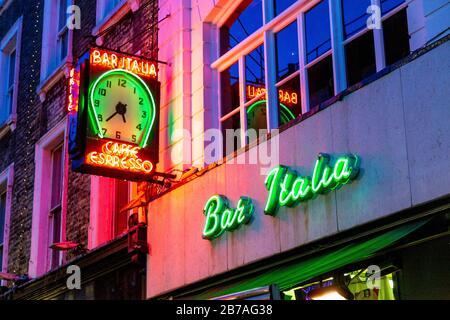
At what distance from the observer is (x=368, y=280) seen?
7.92 meters

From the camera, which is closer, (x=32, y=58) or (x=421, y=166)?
(x=421, y=166)

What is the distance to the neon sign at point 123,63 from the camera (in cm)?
1039

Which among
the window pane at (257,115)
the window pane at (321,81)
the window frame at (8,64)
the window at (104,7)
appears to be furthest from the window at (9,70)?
the window pane at (321,81)

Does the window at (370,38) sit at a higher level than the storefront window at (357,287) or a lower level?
higher

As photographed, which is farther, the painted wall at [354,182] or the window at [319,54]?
the window at [319,54]

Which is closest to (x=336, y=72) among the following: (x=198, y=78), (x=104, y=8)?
(x=198, y=78)

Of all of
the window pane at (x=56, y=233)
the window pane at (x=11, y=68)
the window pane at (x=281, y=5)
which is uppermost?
the window pane at (x=11, y=68)

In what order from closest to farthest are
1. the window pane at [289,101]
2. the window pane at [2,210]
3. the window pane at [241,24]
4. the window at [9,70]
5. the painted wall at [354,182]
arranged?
1. the painted wall at [354,182]
2. the window pane at [289,101]
3. the window pane at [241,24]
4. the window pane at [2,210]
5. the window at [9,70]

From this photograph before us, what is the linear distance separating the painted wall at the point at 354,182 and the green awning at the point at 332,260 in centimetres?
20

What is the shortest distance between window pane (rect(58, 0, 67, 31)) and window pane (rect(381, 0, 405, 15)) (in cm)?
893

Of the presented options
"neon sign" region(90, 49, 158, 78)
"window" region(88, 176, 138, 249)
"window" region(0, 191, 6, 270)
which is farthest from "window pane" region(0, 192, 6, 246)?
"neon sign" region(90, 49, 158, 78)

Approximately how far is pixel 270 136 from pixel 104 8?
239 inches

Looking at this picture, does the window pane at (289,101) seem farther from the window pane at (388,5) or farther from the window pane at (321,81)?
the window pane at (388,5)
